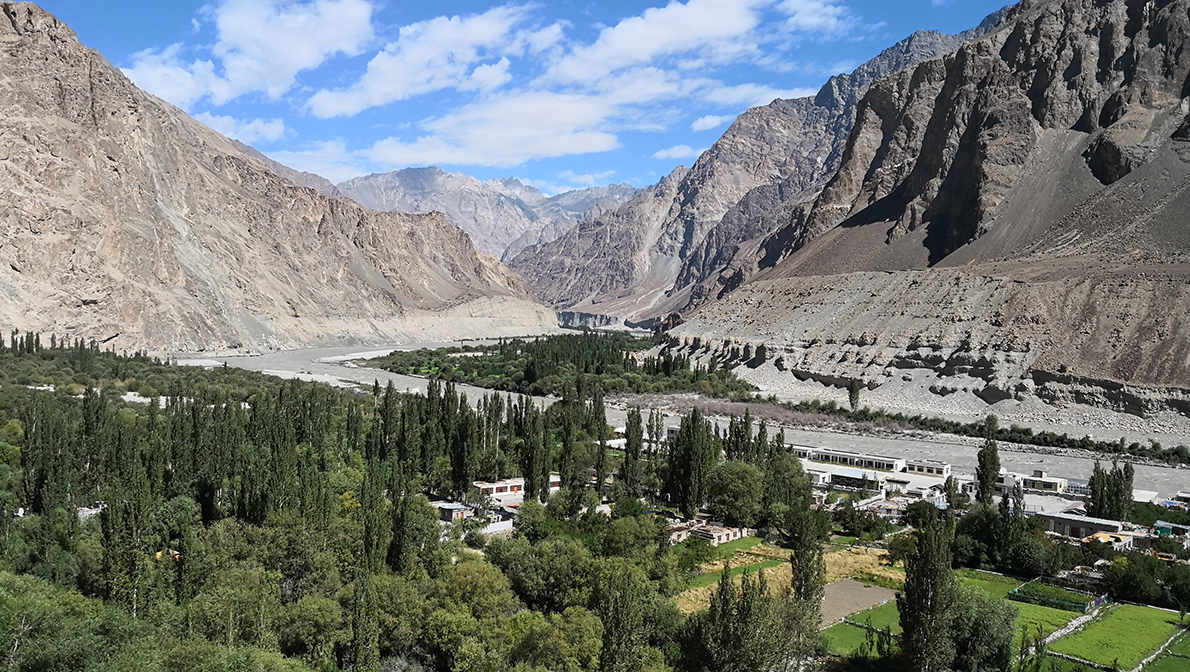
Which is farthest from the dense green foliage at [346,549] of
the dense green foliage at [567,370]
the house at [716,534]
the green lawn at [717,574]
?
the dense green foliage at [567,370]

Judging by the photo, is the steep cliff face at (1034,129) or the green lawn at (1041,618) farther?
the steep cliff face at (1034,129)

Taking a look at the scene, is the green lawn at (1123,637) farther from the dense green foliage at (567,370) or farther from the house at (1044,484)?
the dense green foliage at (567,370)

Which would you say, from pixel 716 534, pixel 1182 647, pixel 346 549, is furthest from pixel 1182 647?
pixel 346 549

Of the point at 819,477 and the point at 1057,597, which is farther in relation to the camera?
the point at 819,477

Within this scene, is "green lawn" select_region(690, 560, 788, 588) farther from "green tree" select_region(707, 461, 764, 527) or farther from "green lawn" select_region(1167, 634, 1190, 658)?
"green lawn" select_region(1167, 634, 1190, 658)

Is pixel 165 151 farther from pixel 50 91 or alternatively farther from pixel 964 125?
pixel 964 125

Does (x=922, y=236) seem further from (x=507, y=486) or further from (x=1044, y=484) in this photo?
(x=507, y=486)

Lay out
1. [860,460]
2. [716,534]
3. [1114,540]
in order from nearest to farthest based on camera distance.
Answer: [1114,540] → [716,534] → [860,460]

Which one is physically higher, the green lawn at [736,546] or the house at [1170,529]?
the house at [1170,529]
